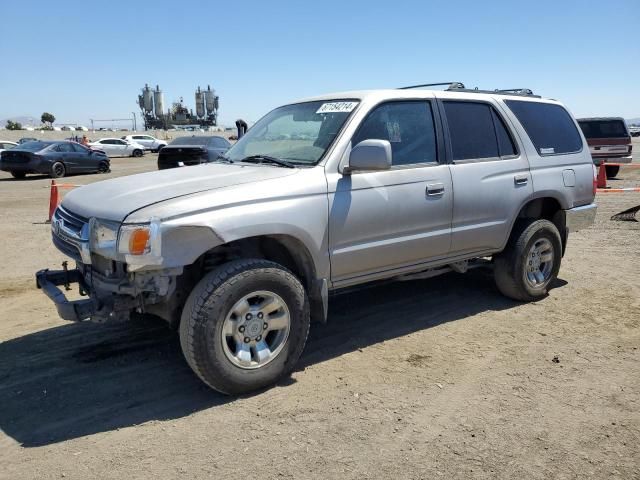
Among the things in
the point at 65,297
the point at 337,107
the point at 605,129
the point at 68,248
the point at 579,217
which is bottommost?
the point at 65,297

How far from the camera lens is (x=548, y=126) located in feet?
18.6

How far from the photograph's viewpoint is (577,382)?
3.82 m

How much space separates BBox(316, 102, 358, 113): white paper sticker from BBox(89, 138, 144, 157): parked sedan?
35790 millimetres

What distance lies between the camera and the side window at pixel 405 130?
169 inches

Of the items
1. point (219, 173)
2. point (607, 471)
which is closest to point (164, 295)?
point (219, 173)

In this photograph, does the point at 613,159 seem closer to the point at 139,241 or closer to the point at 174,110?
the point at 139,241

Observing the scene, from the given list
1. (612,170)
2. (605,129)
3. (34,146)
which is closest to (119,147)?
(34,146)

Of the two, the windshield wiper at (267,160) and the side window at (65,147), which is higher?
the windshield wiper at (267,160)

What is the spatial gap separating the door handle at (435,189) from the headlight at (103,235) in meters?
2.39

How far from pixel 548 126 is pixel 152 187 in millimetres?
4034

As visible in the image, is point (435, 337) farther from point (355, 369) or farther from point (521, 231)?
point (521, 231)

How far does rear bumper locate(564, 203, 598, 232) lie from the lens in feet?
18.8

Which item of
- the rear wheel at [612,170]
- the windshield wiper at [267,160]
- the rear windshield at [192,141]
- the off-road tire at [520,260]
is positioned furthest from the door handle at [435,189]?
the rear wheel at [612,170]

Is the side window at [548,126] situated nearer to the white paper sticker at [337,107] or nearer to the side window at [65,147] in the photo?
the white paper sticker at [337,107]
